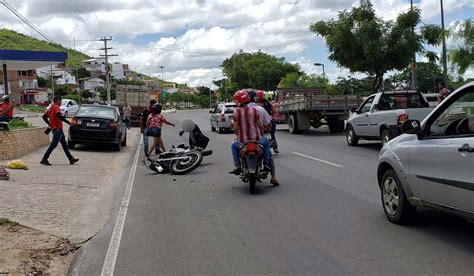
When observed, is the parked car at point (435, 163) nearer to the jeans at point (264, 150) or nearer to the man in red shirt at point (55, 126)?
the jeans at point (264, 150)

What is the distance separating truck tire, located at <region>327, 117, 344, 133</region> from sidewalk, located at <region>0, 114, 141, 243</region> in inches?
465

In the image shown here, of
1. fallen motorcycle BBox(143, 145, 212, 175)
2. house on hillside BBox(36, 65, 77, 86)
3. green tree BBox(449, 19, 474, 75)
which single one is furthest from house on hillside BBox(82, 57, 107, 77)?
fallen motorcycle BBox(143, 145, 212, 175)

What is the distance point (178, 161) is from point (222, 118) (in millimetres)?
14950

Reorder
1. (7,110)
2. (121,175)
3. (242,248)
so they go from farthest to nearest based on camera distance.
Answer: (7,110)
(121,175)
(242,248)

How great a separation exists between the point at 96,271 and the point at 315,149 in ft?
40.0

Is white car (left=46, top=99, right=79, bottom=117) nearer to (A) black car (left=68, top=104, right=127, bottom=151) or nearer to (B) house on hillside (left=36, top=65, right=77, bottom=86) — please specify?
(A) black car (left=68, top=104, right=127, bottom=151)

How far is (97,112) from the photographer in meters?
18.9

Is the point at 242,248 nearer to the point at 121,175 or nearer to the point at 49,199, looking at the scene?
the point at 49,199

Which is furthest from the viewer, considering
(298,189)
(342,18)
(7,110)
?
(342,18)

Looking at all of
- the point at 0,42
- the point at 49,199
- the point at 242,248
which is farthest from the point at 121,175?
the point at 0,42

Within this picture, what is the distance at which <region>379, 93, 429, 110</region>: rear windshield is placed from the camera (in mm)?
15599

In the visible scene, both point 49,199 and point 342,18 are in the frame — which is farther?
point 342,18

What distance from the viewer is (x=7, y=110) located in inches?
643

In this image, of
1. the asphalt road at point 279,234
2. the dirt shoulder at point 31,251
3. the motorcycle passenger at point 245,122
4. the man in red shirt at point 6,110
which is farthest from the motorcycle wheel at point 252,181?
the man in red shirt at point 6,110
